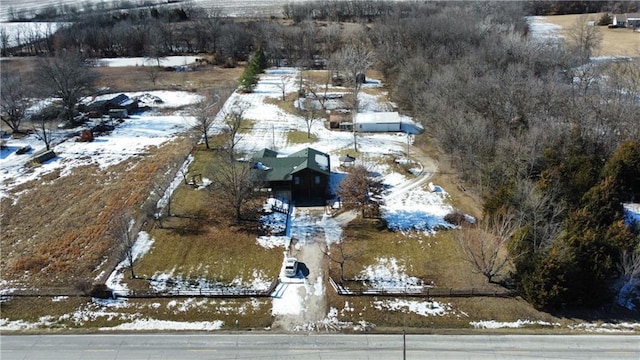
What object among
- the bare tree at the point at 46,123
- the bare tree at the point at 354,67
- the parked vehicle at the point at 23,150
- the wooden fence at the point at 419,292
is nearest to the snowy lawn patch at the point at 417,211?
the wooden fence at the point at 419,292

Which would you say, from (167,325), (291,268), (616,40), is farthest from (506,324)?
(616,40)

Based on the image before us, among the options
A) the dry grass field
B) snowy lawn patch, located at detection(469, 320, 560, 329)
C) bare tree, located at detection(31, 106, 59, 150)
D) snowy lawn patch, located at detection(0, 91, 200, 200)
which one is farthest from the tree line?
bare tree, located at detection(31, 106, 59, 150)

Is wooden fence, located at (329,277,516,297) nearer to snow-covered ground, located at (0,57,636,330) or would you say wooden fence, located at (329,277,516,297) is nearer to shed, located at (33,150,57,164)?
snow-covered ground, located at (0,57,636,330)

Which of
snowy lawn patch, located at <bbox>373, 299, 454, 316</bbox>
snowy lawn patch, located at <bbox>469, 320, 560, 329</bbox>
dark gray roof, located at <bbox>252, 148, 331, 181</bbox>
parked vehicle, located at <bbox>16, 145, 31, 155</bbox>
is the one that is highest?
parked vehicle, located at <bbox>16, 145, 31, 155</bbox>

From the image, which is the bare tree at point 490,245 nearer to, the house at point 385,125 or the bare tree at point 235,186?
the bare tree at point 235,186

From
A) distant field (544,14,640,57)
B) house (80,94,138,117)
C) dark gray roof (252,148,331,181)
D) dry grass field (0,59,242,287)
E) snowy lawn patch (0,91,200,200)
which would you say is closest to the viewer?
dry grass field (0,59,242,287)

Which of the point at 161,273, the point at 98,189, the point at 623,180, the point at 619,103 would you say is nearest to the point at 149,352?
the point at 161,273

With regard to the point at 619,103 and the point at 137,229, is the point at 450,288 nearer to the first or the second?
the point at 137,229
